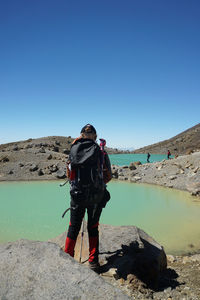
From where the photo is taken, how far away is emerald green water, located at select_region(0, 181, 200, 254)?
7892 mm

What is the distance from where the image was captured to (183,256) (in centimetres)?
627

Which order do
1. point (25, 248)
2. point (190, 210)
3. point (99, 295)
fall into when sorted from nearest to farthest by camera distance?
point (99, 295)
point (25, 248)
point (190, 210)

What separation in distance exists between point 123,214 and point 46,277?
8494mm

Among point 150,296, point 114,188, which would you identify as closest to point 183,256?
point 150,296

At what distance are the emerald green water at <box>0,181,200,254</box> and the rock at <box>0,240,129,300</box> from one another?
5.03m

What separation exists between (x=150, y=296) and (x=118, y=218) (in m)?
6.52

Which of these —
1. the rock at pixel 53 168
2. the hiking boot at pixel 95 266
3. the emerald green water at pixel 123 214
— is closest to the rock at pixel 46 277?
the hiking boot at pixel 95 266

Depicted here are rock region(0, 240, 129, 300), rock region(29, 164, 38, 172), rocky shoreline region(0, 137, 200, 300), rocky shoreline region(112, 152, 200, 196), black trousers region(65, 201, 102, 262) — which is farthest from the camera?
rock region(29, 164, 38, 172)

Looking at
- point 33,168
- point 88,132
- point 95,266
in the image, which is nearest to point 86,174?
point 88,132

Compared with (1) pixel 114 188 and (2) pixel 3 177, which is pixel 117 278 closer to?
(1) pixel 114 188

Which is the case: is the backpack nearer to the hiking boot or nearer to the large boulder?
the hiking boot

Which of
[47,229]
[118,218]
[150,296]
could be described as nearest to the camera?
[150,296]

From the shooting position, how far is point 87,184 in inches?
146

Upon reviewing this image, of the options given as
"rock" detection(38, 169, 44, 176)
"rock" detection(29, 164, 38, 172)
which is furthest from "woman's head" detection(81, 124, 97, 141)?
"rock" detection(29, 164, 38, 172)
